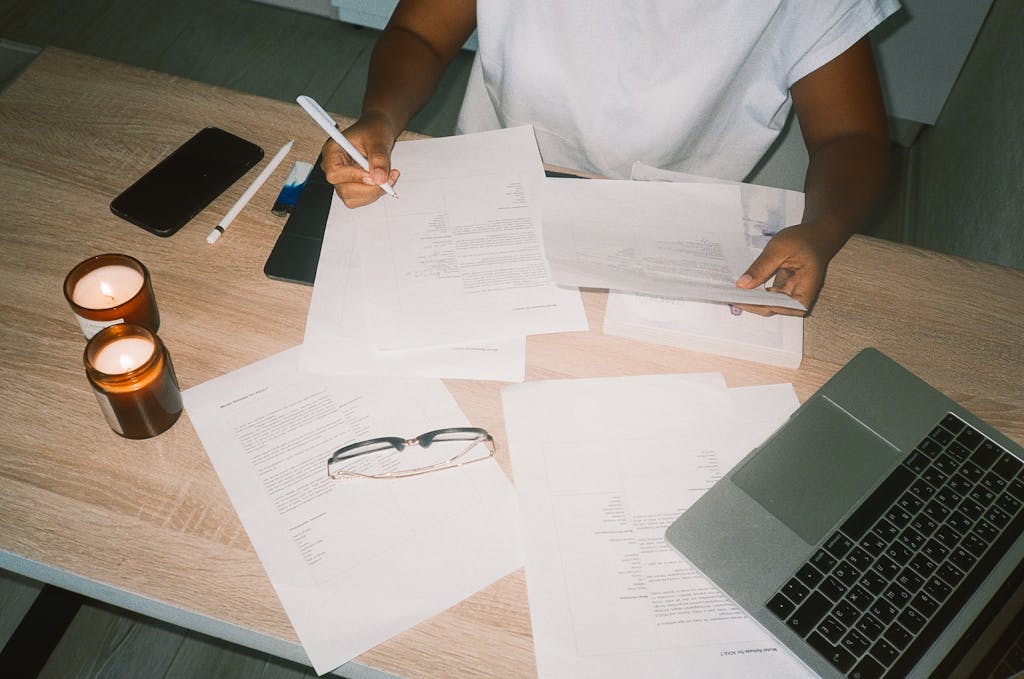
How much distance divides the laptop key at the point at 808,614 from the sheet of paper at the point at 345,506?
23 centimetres

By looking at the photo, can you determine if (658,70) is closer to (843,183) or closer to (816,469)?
(843,183)

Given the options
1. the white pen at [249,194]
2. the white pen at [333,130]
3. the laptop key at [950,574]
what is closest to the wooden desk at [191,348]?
the white pen at [249,194]

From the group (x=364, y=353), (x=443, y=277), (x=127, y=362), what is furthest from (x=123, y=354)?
(x=443, y=277)

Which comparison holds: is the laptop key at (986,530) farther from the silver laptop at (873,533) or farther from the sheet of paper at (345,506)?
the sheet of paper at (345,506)

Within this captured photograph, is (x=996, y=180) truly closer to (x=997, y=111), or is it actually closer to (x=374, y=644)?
(x=997, y=111)

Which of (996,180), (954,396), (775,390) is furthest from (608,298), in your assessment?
(996,180)

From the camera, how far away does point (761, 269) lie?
78 centimetres

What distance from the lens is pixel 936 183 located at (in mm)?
2027

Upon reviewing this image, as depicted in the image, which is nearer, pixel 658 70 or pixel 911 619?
pixel 911 619

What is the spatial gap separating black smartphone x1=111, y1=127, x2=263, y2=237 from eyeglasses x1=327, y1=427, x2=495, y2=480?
1.24 feet

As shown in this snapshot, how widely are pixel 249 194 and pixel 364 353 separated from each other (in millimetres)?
288

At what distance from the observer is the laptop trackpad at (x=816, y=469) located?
25.7 inches

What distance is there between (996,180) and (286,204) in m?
1.59

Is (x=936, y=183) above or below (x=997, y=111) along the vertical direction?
below
